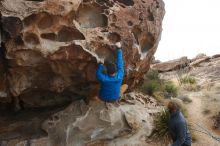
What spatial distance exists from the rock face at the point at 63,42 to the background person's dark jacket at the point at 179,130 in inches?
121

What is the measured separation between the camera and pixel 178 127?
22.2ft

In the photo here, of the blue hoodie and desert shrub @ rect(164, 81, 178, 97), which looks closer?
the blue hoodie

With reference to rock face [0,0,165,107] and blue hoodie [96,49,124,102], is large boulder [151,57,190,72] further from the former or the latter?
blue hoodie [96,49,124,102]

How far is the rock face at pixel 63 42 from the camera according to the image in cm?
834

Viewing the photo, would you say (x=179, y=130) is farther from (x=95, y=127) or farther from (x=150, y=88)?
(x=150, y=88)

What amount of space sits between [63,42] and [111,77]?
4.81ft

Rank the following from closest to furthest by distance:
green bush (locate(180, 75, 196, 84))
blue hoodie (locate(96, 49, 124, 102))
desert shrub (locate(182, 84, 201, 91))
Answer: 1. blue hoodie (locate(96, 49, 124, 102))
2. desert shrub (locate(182, 84, 201, 91))
3. green bush (locate(180, 75, 196, 84))

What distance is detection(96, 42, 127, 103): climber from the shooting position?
891 cm

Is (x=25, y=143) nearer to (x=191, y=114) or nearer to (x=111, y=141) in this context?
(x=111, y=141)

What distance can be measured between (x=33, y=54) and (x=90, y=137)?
273cm

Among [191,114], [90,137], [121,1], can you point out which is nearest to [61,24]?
[121,1]

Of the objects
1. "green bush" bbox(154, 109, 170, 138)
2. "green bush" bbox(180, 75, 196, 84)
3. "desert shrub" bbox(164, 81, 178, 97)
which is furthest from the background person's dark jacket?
"green bush" bbox(180, 75, 196, 84)

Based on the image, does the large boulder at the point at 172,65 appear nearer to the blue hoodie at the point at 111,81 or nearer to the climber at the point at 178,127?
the blue hoodie at the point at 111,81

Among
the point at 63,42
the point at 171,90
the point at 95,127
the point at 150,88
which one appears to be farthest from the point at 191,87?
the point at 63,42
